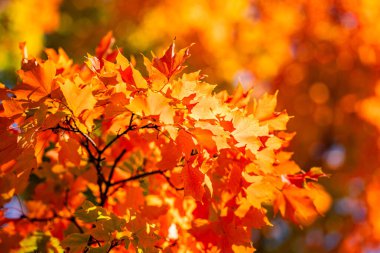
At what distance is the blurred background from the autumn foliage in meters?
3.80

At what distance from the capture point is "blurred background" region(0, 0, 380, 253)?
214 inches

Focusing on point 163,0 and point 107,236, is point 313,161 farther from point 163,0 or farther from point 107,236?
point 107,236

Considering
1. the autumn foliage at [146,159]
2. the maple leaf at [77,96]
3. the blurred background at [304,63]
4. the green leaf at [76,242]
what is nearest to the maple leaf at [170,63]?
the autumn foliage at [146,159]

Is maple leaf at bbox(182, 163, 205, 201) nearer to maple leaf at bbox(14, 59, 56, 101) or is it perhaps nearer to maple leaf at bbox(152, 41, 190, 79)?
maple leaf at bbox(152, 41, 190, 79)

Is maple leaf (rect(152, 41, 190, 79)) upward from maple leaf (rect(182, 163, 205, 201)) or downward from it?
upward

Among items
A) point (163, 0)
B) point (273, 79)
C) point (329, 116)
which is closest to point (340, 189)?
point (329, 116)

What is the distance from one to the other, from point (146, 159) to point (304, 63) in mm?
4686

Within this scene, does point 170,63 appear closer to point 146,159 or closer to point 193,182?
point 193,182

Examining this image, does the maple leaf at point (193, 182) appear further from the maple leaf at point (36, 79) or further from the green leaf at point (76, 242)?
the maple leaf at point (36, 79)

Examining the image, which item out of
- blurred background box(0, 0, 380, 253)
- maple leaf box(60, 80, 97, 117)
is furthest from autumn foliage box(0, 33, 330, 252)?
blurred background box(0, 0, 380, 253)

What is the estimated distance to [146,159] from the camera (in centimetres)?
162

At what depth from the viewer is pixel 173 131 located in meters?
1.03

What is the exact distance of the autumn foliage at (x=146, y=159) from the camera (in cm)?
106

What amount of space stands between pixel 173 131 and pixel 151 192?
1.91ft
